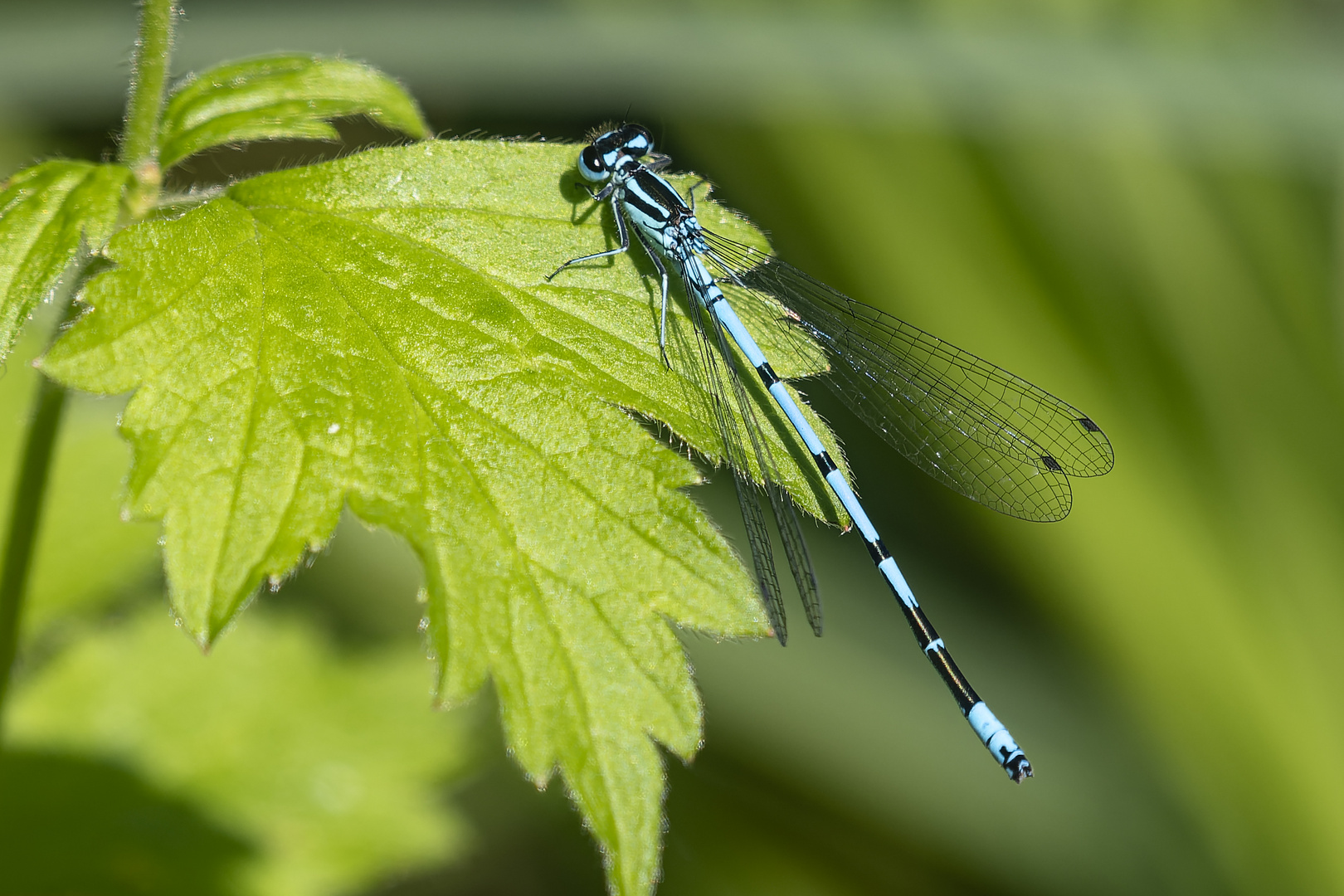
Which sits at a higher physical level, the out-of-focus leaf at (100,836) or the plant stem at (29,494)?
the plant stem at (29,494)

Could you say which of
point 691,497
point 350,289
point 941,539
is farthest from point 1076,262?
point 350,289

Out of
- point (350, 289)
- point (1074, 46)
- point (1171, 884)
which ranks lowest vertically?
point (1171, 884)

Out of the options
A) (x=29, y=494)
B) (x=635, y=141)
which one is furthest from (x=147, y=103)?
(x=635, y=141)

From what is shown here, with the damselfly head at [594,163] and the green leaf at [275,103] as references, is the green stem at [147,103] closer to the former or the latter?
the green leaf at [275,103]

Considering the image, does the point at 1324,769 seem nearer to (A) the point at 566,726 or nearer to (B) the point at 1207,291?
(B) the point at 1207,291

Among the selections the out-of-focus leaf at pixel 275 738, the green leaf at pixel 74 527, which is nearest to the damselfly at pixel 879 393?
the out-of-focus leaf at pixel 275 738

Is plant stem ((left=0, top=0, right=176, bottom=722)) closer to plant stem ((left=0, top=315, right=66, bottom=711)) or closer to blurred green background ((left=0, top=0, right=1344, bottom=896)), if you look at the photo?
plant stem ((left=0, top=315, right=66, bottom=711))

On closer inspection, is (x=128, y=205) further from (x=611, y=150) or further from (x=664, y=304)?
(x=611, y=150)
